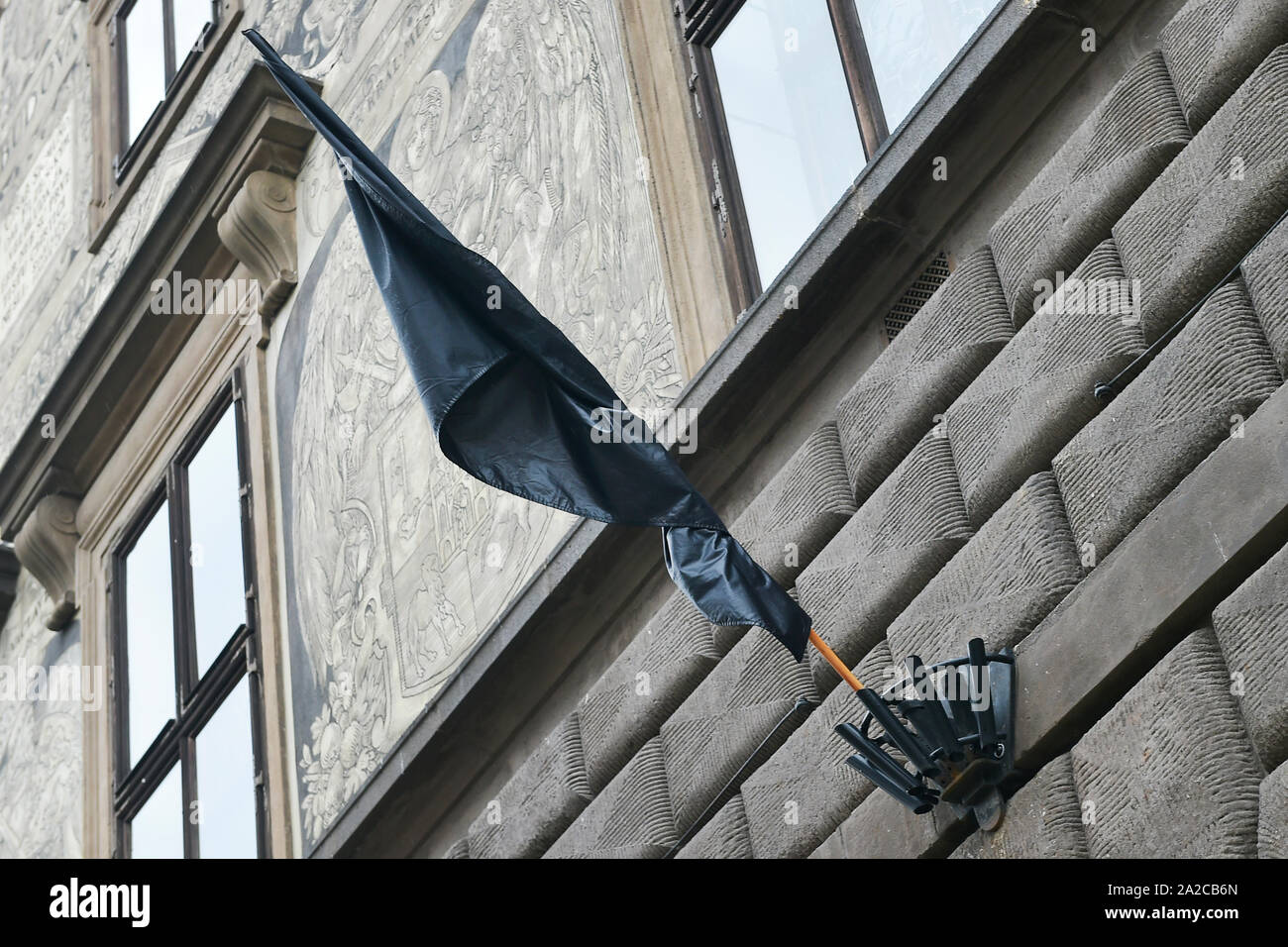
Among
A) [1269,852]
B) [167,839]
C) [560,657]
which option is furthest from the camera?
[167,839]

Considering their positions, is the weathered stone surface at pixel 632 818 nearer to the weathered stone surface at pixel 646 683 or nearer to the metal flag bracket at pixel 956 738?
the weathered stone surface at pixel 646 683

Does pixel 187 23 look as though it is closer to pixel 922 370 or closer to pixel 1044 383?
pixel 922 370

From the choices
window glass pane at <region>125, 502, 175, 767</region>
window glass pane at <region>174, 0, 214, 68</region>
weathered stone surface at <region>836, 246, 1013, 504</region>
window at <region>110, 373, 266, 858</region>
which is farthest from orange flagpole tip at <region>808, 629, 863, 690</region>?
window glass pane at <region>174, 0, 214, 68</region>

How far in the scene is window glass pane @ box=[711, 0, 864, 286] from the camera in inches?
257

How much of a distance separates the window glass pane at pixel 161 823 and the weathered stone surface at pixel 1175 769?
17.7 ft

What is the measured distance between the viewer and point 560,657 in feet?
22.4

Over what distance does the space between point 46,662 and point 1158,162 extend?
7.88 meters

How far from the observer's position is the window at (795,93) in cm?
627

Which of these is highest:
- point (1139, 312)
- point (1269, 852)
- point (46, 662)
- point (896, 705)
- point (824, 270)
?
point (46, 662)

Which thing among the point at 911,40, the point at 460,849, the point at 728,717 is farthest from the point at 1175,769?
the point at 460,849

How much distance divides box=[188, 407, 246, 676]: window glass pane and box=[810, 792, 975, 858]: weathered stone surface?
4470 millimetres
